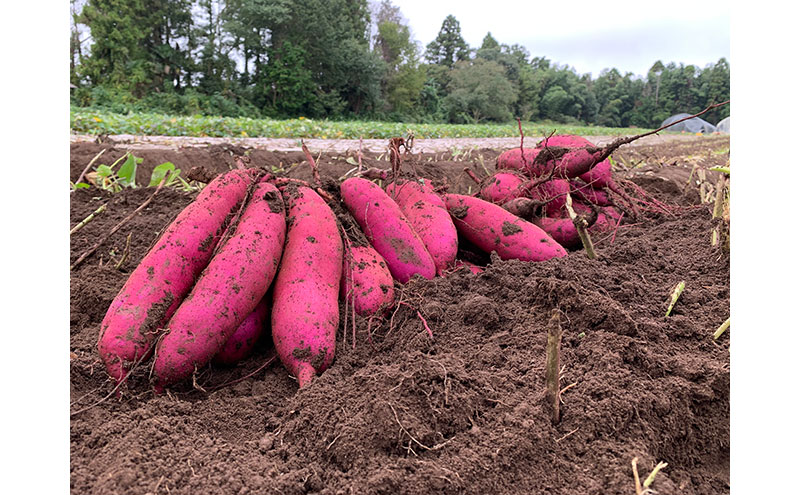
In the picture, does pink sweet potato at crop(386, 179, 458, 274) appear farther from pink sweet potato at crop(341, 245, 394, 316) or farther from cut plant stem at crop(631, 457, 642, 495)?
cut plant stem at crop(631, 457, 642, 495)

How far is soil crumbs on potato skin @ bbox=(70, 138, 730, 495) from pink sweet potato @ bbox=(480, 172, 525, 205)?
102 cm

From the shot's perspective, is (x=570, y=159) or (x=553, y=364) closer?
(x=553, y=364)

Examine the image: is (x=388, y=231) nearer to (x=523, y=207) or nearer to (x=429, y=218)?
(x=429, y=218)

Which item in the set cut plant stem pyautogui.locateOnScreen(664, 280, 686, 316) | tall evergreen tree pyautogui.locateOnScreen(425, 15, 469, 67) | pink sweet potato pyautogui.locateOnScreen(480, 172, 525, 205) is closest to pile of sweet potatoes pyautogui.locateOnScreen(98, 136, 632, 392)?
pink sweet potato pyautogui.locateOnScreen(480, 172, 525, 205)

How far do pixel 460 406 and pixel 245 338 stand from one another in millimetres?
838

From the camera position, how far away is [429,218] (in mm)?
2338

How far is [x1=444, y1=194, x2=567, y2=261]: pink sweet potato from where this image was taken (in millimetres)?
2328

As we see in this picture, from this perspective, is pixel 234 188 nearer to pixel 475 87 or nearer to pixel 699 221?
pixel 699 221

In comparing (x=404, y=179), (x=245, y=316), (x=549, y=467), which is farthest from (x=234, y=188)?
(x=549, y=467)

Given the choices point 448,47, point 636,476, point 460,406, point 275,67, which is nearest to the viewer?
point 636,476

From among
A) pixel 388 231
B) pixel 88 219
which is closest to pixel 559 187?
pixel 388 231

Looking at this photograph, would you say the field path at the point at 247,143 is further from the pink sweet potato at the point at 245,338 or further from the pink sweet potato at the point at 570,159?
the pink sweet potato at the point at 245,338

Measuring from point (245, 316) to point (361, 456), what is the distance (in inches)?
27.6

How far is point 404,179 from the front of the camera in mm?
2635
